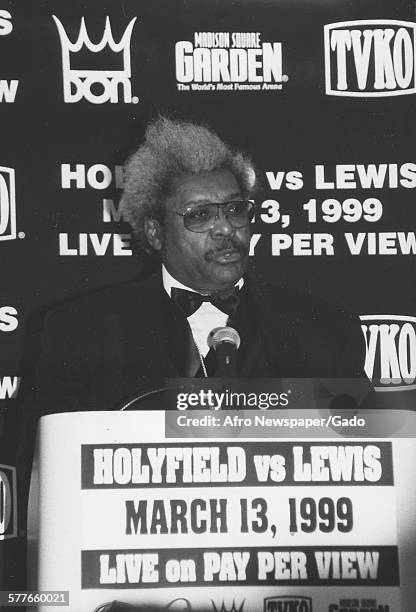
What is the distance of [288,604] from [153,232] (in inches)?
39.7

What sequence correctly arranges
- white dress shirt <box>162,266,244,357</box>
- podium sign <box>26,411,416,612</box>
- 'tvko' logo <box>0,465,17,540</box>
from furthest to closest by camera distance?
white dress shirt <box>162,266,244,357</box> → 'tvko' logo <box>0,465,17,540</box> → podium sign <box>26,411,416,612</box>

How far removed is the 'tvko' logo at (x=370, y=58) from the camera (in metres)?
2.69

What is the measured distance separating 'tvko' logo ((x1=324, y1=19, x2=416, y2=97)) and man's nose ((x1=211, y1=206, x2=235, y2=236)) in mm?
454

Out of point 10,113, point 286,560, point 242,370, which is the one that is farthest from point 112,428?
point 10,113

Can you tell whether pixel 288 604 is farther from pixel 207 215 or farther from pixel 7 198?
pixel 7 198

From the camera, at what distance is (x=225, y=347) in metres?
2.63

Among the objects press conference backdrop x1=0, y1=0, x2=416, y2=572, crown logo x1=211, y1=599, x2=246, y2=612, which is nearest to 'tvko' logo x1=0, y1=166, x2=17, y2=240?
press conference backdrop x1=0, y1=0, x2=416, y2=572

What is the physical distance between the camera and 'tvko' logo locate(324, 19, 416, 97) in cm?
269

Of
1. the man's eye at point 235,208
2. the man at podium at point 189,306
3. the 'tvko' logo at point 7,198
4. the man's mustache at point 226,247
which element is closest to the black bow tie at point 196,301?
the man at podium at point 189,306

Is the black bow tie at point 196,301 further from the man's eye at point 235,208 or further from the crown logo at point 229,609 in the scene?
the crown logo at point 229,609

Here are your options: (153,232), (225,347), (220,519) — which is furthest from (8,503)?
(153,232)

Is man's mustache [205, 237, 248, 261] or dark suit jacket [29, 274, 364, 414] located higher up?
man's mustache [205, 237, 248, 261]

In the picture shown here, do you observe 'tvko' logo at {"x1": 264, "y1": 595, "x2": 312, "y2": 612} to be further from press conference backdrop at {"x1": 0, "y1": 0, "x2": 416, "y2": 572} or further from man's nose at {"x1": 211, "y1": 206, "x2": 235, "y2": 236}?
man's nose at {"x1": 211, "y1": 206, "x2": 235, "y2": 236}

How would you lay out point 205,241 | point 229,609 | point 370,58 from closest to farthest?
1. point 229,609
2. point 205,241
3. point 370,58
